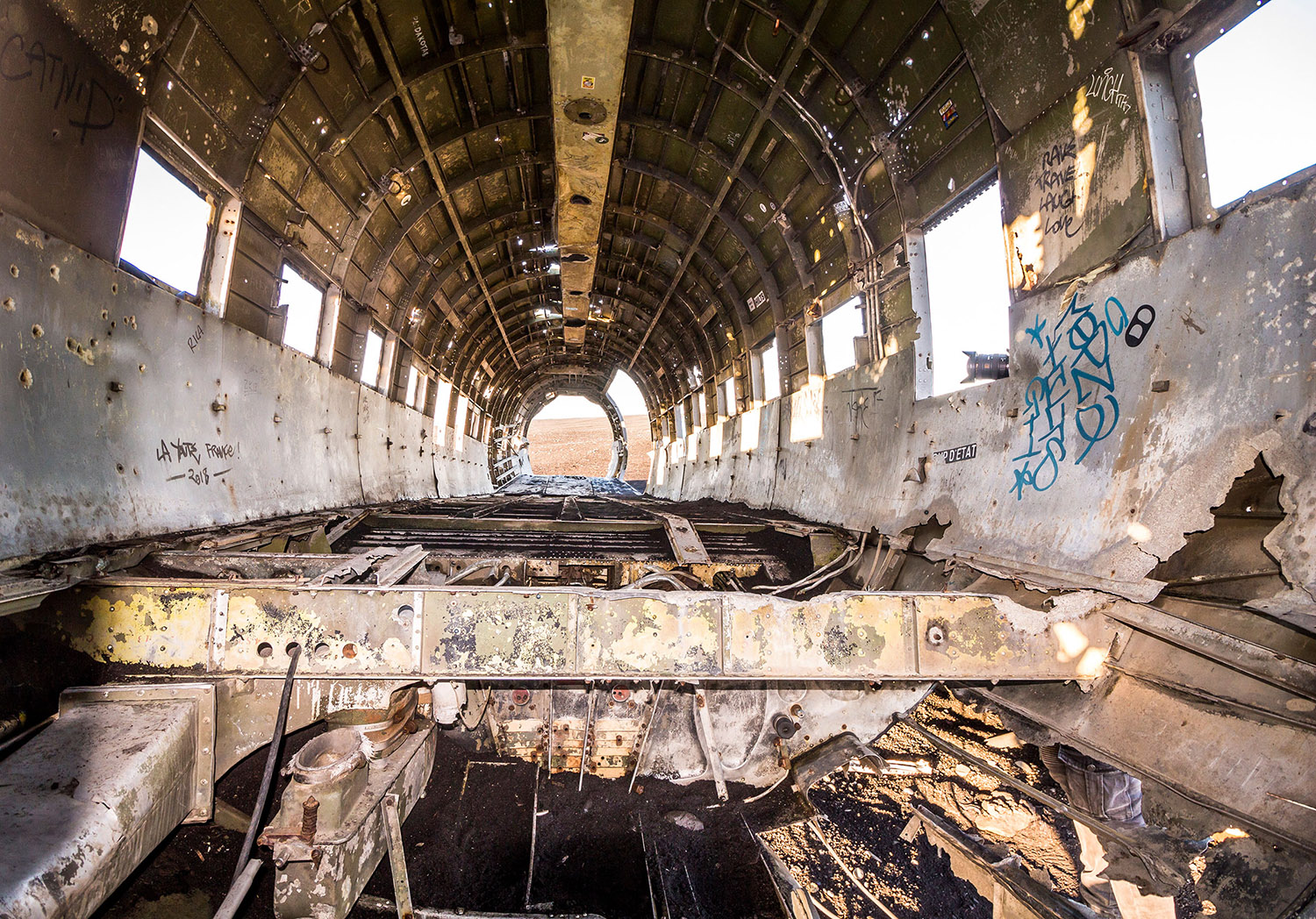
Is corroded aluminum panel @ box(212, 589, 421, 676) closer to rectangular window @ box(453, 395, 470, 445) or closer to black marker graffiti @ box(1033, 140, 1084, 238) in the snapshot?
black marker graffiti @ box(1033, 140, 1084, 238)

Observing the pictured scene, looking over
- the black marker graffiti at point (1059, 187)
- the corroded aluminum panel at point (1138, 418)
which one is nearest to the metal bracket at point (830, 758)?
the corroded aluminum panel at point (1138, 418)

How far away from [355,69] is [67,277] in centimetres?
398

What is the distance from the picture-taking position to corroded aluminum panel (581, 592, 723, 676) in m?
2.78

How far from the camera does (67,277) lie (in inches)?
143

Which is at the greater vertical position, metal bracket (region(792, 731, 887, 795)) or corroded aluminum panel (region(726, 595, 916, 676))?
corroded aluminum panel (region(726, 595, 916, 676))

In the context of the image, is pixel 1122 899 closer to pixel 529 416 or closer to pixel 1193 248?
pixel 1193 248

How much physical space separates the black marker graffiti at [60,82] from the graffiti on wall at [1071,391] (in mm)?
6692

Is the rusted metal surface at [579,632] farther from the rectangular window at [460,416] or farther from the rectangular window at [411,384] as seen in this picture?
the rectangular window at [460,416]

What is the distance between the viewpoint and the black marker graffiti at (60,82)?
124 inches

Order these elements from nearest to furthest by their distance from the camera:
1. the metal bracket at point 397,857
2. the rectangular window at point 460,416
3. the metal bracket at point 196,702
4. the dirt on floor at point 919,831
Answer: the metal bracket at point 196,702, the metal bracket at point 397,857, the dirt on floor at point 919,831, the rectangular window at point 460,416

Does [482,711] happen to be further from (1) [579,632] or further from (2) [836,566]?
(2) [836,566]

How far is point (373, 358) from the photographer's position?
396 inches

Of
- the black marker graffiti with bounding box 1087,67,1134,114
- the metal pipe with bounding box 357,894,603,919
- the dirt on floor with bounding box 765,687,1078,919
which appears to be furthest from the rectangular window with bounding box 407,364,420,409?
the black marker graffiti with bounding box 1087,67,1134,114

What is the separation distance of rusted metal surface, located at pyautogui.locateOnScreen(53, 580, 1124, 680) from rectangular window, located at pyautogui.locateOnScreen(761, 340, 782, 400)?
729cm
